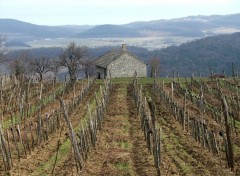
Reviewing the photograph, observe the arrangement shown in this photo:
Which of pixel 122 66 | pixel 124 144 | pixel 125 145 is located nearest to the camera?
pixel 125 145

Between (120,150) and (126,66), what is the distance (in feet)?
174

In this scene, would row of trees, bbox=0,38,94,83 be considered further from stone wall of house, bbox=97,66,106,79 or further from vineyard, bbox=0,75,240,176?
vineyard, bbox=0,75,240,176

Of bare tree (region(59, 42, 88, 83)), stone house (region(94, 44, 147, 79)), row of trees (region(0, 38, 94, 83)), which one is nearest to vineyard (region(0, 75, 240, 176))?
stone house (region(94, 44, 147, 79))

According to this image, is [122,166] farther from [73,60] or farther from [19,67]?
[73,60]

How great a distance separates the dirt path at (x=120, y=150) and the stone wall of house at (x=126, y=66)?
3604 centimetres

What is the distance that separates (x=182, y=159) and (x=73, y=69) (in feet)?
213

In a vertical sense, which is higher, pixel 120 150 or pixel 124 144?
pixel 120 150

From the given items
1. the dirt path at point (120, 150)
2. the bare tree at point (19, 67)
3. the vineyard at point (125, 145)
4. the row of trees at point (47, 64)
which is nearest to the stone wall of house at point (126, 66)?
the row of trees at point (47, 64)

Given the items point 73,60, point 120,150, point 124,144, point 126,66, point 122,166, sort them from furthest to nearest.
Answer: point 73,60 → point 126,66 → point 124,144 → point 120,150 → point 122,166

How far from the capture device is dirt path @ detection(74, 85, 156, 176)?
20328 millimetres

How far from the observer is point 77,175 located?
62.3 ft

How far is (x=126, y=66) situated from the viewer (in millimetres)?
77062

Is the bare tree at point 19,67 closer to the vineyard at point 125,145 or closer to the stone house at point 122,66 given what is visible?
the stone house at point 122,66

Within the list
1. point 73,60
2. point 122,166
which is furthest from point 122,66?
point 122,166
